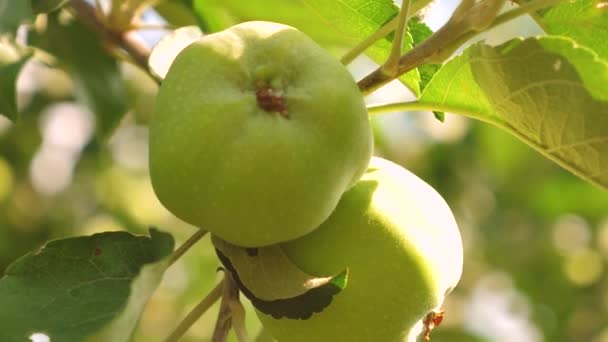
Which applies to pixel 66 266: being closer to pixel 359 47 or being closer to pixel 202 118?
pixel 202 118

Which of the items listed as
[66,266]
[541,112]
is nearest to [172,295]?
[66,266]

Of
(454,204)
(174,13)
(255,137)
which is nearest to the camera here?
(255,137)

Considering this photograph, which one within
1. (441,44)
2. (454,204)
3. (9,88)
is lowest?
(454,204)

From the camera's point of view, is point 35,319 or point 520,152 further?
point 520,152

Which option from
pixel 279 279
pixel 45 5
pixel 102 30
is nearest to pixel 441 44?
pixel 279 279

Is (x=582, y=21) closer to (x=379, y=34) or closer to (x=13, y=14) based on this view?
(x=379, y=34)

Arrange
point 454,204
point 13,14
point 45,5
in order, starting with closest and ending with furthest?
point 13,14 → point 45,5 → point 454,204

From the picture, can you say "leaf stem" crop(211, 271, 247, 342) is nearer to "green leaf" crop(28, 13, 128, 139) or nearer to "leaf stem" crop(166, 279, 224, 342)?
"leaf stem" crop(166, 279, 224, 342)

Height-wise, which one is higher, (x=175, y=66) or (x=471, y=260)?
(x=175, y=66)
